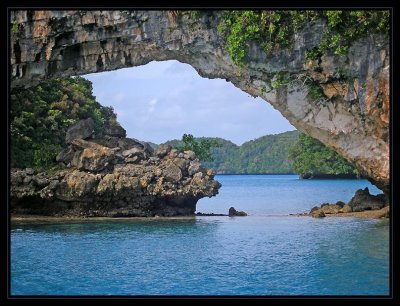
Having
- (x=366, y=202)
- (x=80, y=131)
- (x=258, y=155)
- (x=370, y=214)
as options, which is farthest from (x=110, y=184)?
(x=258, y=155)

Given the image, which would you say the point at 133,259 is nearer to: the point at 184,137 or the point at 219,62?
the point at 219,62

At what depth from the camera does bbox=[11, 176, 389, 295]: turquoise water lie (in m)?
9.97

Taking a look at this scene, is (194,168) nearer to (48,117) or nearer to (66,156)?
(66,156)

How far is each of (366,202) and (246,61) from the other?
721 centimetres

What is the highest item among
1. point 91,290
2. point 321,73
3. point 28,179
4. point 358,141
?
point 321,73

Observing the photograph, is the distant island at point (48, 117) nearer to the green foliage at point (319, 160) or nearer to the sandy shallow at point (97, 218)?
the sandy shallow at point (97, 218)

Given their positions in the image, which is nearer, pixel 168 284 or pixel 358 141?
pixel 168 284

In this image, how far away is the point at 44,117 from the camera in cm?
2191

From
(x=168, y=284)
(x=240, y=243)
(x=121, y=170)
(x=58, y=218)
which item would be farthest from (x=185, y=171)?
(x=168, y=284)

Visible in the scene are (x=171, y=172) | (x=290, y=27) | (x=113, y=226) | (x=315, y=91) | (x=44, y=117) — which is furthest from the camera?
(x=44, y=117)

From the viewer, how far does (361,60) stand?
13.1 metres

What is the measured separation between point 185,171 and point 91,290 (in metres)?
9.80

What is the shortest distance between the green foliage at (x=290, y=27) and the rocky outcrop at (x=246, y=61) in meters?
0.18

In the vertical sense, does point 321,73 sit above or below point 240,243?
above
